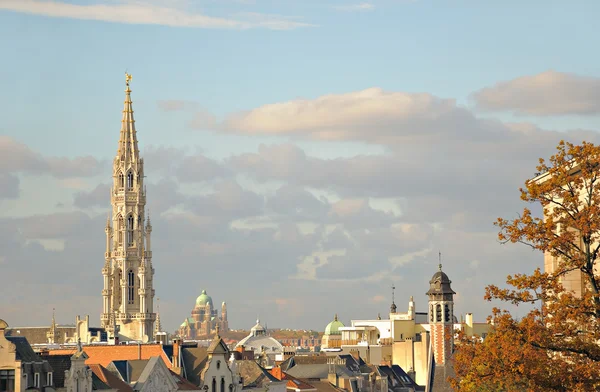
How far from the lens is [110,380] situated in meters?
98.9

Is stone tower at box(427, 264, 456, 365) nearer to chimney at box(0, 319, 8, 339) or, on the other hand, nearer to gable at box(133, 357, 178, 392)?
gable at box(133, 357, 178, 392)

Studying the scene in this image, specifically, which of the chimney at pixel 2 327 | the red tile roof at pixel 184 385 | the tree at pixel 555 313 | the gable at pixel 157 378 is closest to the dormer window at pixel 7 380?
the chimney at pixel 2 327

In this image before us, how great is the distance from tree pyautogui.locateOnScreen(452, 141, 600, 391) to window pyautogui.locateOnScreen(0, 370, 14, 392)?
47768mm

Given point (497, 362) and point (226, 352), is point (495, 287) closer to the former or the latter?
point (497, 362)

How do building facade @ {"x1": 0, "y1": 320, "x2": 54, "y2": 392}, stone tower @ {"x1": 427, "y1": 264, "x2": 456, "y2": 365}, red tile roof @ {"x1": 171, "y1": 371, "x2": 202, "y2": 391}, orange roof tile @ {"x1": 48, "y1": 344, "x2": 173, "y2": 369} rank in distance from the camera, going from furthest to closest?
stone tower @ {"x1": 427, "y1": 264, "x2": 456, "y2": 365}
orange roof tile @ {"x1": 48, "y1": 344, "x2": 173, "y2": 369}
red tile roof @ {"x1": 171, "y1": 371, "x2": 202, "y2": 391}
building facade @ {"x1": 0, "y1": 320, "x2": 54, "y2": 392}

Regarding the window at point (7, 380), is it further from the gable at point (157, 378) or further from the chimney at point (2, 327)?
the gable at point (157, 378)

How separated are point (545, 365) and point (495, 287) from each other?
306 cm

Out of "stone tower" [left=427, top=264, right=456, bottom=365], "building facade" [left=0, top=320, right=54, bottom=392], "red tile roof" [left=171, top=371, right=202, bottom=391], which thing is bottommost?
"red tile roof" [left=171, top=371, right=202, bottom=391]

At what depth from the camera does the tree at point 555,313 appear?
4084 centimetres

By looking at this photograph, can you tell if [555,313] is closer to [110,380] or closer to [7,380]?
[7,380]

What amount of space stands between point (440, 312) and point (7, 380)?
92735mm

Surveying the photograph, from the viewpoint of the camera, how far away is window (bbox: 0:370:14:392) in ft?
279

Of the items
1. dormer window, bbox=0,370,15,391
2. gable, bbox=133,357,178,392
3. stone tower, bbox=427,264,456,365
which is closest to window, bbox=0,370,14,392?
dormer window, bbox=0,370,15,391

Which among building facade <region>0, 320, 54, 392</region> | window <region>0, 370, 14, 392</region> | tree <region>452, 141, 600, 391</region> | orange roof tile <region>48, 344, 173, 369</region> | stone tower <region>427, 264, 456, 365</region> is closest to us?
tree <region>452, 141, 600, 391</region>
